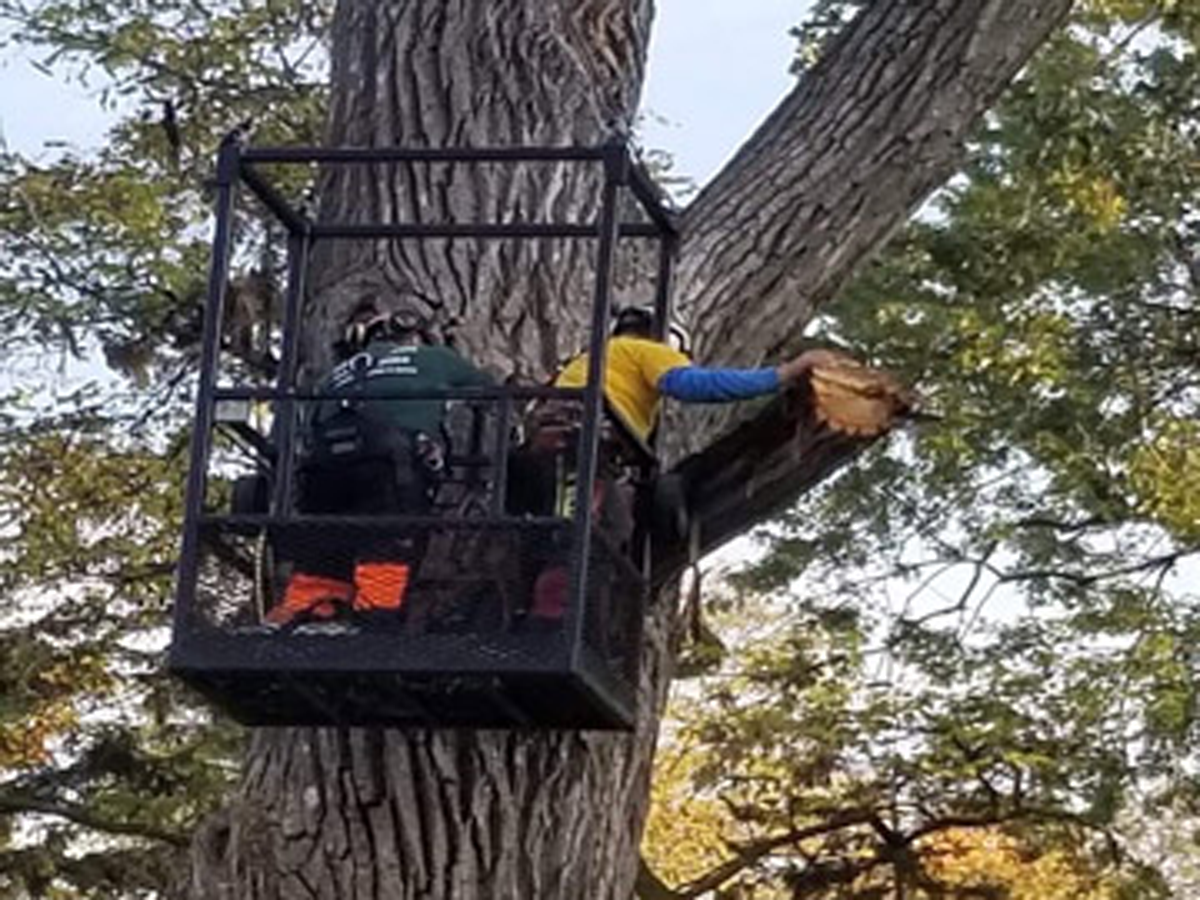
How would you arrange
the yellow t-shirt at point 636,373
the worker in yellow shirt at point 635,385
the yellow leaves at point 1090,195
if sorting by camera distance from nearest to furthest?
the worker in yellow shirt at point 635,385
the yellow t-shirt at point 636,373
the yellow leaves at point 1090,195

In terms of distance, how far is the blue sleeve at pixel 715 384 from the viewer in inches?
165

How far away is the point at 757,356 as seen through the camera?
5.21 m

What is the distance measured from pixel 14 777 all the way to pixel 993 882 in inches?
204

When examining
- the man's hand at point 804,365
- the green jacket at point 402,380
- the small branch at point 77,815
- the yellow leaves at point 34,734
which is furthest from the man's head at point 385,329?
the yellow leaves at point 34,734

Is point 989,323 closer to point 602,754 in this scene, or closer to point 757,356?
point 757,356

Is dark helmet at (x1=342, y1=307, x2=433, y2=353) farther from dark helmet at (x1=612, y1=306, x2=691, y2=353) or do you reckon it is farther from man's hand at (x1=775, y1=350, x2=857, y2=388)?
man's hand at (x1=775, y1=350, x2=857, y2=388)

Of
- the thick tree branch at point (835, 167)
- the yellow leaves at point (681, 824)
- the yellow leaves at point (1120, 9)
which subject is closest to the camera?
the thick tree branch at point (835, 167)

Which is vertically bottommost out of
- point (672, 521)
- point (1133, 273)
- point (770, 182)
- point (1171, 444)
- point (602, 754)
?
point (602, 754)

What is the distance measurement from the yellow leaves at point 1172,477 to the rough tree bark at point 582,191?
545cm

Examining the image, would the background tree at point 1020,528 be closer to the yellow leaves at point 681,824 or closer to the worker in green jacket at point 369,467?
the yellow leaves at point 681,824

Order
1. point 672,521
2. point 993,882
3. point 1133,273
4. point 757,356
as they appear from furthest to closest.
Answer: point 993,882
point 1133,273
point 757,356
point 672,521

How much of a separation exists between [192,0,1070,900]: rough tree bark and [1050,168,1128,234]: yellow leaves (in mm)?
5056

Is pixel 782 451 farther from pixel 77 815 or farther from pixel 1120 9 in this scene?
pixel 77 815

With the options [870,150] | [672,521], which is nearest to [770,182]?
[870,150]
